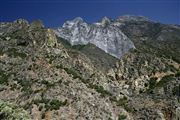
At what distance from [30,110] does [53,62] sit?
14.0 metres

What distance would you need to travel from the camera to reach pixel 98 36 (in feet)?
563

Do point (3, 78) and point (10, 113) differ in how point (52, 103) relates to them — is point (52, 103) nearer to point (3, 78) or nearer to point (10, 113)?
point (10, 113)

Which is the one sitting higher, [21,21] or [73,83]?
[21,21]

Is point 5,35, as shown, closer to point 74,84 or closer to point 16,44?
point 16,44

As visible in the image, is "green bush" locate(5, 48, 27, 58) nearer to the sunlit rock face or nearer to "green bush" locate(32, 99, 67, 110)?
"green bush" locate(32, 99, 67, 110)

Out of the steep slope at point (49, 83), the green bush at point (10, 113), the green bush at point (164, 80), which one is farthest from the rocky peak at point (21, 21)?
the green bush at point (10, 113)

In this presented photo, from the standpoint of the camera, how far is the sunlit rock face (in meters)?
158

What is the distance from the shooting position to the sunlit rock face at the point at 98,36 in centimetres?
15762

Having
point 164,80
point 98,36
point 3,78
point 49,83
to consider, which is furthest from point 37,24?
point 98,36

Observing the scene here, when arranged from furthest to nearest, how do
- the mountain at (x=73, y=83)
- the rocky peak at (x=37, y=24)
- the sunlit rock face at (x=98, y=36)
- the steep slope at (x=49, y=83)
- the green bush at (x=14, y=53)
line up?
the sunlit rock face at (x=98, y=36) → the rocky peak at (x=37, y=24) → the green bush at (x=14, y=53) → the mountain at (x=73, y=83) → the steep slope at (x=49, y=83)

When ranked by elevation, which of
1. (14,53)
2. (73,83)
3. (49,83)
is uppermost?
(14,53)

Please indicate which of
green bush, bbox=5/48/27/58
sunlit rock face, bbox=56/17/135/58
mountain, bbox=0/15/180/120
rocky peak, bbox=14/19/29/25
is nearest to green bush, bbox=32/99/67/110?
mountain, bbox=0/15/180/120

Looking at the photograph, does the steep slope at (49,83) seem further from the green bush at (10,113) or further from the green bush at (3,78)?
the green bush at (10,113)

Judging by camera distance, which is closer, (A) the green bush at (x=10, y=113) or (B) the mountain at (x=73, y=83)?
(A) the green bush at (x=10, y=113)
